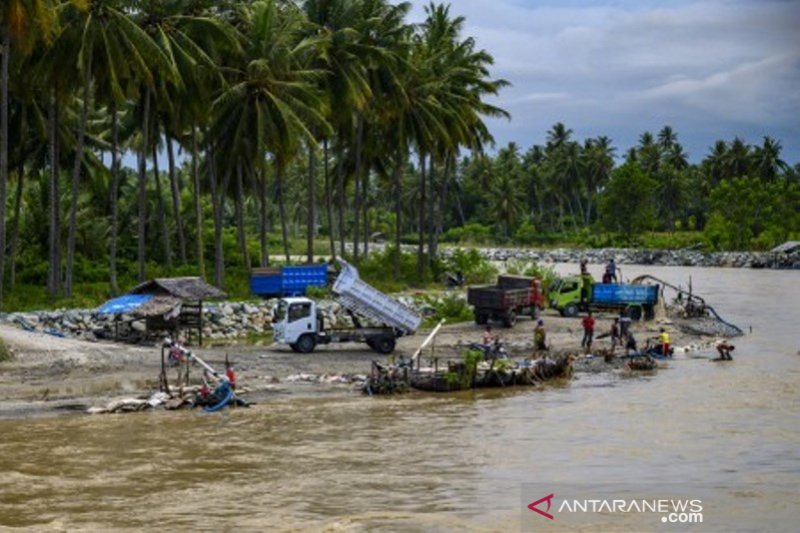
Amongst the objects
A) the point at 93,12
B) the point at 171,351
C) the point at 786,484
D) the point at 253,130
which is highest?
the point at 93,12

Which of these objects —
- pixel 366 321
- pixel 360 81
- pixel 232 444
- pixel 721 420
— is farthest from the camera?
pixel 360 81

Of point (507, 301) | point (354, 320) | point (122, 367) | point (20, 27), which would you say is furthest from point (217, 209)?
point (122, 367)

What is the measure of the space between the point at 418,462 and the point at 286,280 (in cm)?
2573

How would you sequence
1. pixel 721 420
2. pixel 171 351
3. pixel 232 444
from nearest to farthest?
pixel 232 444, pixel 721 420, pixel 171 351

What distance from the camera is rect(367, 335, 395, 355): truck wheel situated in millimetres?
39312

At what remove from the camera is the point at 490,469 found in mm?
24828

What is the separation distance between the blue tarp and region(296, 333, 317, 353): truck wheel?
5241mm

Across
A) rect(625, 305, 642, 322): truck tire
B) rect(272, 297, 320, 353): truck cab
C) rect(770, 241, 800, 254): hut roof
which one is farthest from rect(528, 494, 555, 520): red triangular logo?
rect(770, 241, 800, 254): hut roof

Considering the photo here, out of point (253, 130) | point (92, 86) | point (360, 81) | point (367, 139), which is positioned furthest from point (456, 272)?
point (92, 86)

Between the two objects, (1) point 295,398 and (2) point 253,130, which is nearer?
(1) point 295,398

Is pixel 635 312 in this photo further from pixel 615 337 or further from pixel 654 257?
pixel 654 257

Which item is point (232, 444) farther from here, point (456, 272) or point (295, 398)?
point (456, 272)

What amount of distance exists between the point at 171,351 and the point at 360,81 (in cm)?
2635

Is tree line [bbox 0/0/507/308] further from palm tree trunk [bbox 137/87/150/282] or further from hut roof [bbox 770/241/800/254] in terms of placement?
hut roof [bbox 770/241/800/254]
